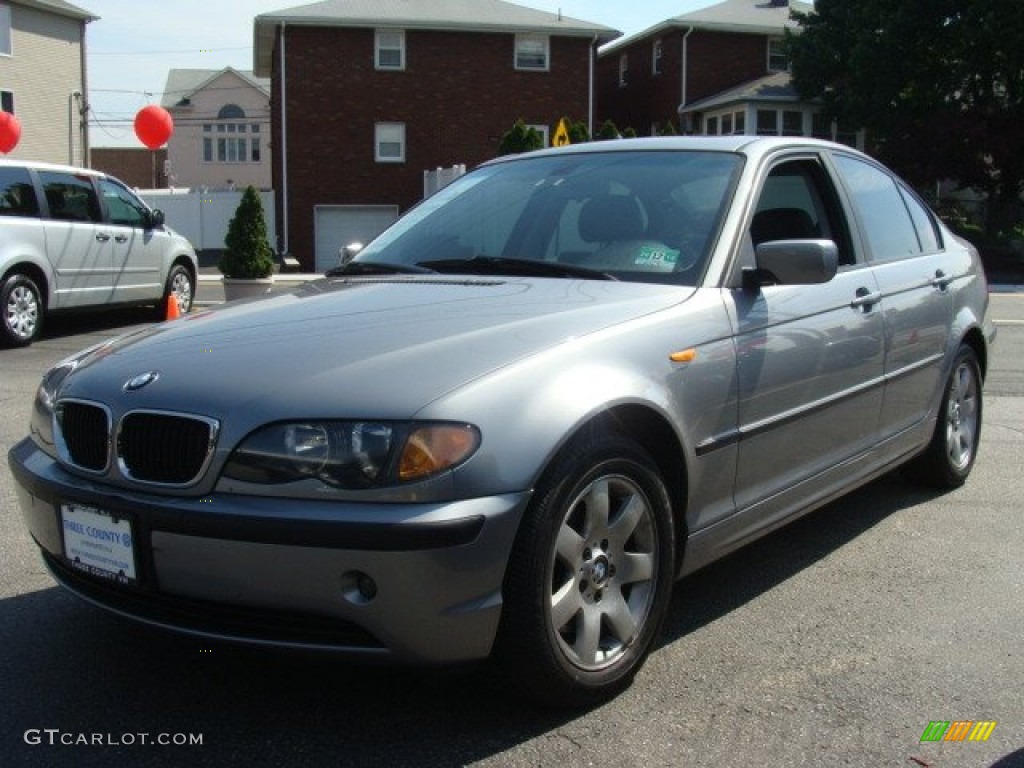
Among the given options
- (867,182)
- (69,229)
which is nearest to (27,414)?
(69,229)

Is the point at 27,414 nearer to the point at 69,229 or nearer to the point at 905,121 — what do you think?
the point at 69,229

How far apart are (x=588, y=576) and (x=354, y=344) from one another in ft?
3.00

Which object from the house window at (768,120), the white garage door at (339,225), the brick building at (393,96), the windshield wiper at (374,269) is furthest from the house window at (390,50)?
the windshield wiper at (374,269)

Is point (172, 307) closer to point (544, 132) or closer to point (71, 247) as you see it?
point (71, 247)

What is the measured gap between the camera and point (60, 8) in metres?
39.7

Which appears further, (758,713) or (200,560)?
(758,713)

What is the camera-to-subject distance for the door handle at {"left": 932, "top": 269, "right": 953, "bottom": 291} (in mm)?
5215

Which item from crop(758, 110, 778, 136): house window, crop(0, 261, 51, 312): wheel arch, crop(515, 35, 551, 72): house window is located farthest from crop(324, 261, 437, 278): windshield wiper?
crop(758, 110, 778, 136): house window

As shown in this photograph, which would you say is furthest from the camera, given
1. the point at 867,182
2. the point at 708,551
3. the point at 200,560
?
the point at 867,182

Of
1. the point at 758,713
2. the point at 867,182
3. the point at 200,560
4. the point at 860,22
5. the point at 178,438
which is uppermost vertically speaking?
the point at 860,22

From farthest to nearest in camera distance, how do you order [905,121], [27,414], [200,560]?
1. [905,121]
2. [27,414]
3. [200,560]

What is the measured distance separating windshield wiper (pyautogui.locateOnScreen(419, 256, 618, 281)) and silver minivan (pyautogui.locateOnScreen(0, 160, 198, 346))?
27.9 feet

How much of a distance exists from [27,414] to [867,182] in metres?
5.66

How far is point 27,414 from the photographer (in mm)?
7738
